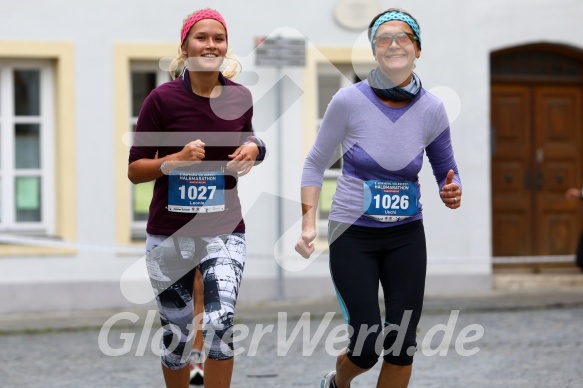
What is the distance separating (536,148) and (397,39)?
30.8ft

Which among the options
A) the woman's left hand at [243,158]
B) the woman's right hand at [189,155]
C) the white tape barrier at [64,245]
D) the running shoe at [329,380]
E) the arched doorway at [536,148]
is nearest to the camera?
the woman's right hand at [189,155]

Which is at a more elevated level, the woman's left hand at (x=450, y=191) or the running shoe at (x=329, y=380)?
the woman's left hand at (x=450, y=191)

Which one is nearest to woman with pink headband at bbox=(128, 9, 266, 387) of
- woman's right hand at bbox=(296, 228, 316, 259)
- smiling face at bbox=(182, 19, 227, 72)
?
smiling face at bbox=(182, 19, 227, 72)

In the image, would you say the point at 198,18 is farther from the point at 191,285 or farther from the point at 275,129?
the point at 275,129

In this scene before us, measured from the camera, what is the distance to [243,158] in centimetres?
538

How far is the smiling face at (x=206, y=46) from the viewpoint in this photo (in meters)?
5.50

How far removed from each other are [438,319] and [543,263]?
3.37 meters

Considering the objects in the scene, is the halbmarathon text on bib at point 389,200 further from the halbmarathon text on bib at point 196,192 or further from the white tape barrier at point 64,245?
the white tape barrier at point 64,245

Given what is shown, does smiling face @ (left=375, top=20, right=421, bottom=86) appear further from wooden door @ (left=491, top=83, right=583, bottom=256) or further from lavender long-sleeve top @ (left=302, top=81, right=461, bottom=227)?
wooden door @ (left=491, top=83, right=583, bottom=256)

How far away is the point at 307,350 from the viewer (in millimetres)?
9477

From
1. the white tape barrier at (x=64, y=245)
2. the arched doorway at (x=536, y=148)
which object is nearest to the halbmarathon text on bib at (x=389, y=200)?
A: the white tape barrier at (x=64, y=245)

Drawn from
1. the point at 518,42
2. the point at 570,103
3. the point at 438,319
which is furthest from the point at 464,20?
the point at 438,319

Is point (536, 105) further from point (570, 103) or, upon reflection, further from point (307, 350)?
point (307, 350)

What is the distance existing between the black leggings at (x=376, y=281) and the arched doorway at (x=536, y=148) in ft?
29.8
